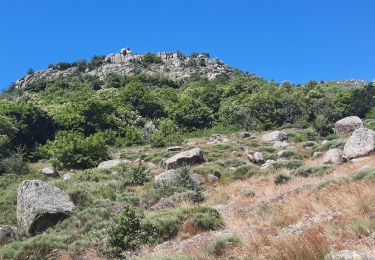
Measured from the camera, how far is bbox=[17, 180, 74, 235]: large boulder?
48.2ft

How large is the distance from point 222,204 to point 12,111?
136ft

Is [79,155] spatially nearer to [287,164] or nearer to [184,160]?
[184,160]

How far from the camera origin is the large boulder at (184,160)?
26.0 m

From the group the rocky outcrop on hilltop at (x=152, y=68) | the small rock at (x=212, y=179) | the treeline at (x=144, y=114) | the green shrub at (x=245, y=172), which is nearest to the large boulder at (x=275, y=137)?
the treeline at (x=144, y=114)

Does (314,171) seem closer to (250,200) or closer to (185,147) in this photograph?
(250,200)

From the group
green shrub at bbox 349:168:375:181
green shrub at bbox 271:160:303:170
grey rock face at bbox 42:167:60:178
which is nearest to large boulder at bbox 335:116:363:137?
green shrub at bbox 271:160:303:170

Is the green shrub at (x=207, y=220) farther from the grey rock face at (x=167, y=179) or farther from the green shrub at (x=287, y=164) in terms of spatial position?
the green shrub at (x=287, y=164)

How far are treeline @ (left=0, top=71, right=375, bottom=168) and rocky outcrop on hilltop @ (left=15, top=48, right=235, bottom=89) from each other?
14.0 meters

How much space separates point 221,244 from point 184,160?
1937 centimetres

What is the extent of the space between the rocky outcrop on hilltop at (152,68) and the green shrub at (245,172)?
65.0m

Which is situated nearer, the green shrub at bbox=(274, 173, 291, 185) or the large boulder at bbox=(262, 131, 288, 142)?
the green shrub at bbox=(274, 173, 291, 185)

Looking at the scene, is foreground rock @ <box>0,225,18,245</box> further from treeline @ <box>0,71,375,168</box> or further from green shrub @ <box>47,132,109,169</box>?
treeline @ <box>0,71,375,168</box>

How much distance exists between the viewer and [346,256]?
15.3 feet

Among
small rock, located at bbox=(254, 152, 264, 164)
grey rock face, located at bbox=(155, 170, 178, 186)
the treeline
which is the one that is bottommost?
grey rock face, located at bbox=(155, 170, 178, 186)
